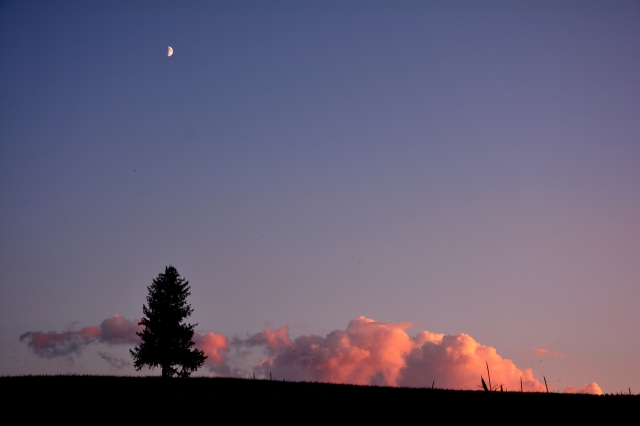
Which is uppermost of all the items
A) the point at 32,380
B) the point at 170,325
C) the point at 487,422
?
the point at 170,325

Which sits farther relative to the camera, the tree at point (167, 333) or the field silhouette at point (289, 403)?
the tree at point (167, 333)

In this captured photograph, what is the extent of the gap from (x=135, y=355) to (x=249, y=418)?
2629cm

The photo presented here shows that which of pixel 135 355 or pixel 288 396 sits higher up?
pixel 135 355

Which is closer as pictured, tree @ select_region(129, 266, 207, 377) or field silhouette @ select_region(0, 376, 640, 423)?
field silhouette @ select_region(0, 376, 640, 423)

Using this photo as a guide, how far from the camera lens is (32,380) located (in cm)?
3447

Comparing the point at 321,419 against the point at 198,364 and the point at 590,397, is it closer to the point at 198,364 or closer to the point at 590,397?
the point at 590,397

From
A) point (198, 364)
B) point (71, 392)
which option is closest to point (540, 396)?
point (71, 392)

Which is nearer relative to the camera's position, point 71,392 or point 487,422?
point 487,422

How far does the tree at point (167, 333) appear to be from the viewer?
45.8 meters

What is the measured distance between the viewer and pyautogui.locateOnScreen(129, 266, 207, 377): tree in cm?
4578

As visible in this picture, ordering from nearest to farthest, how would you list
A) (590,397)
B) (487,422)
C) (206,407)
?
(487,422) < (206,407) < (590,397)

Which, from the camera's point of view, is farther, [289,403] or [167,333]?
[167,333]

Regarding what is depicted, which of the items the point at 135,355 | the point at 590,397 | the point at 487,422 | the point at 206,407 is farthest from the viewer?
the point at 135,355

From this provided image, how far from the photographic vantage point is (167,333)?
46375 mm
